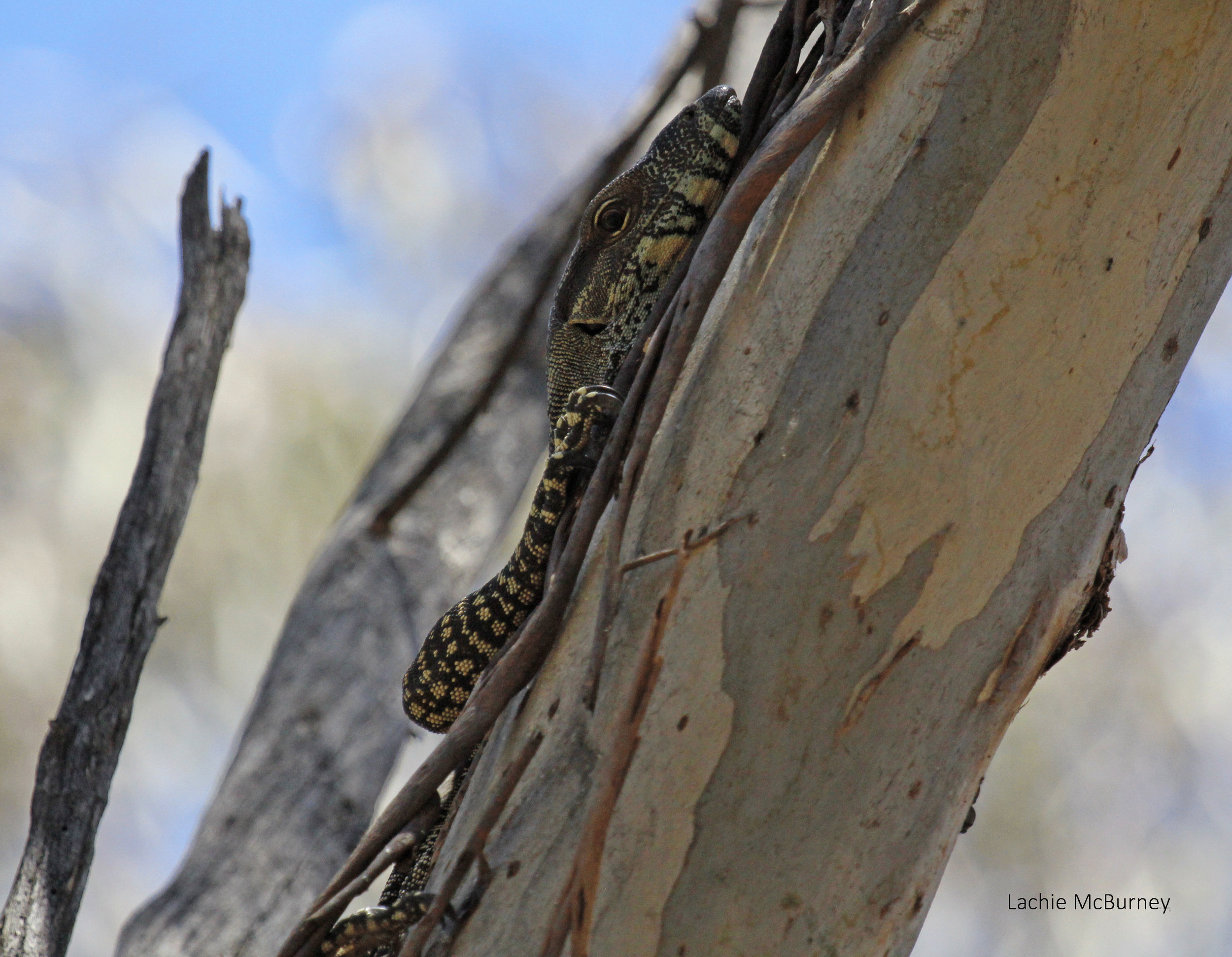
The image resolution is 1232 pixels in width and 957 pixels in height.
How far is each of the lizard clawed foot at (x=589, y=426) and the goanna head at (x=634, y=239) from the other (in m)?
0.75

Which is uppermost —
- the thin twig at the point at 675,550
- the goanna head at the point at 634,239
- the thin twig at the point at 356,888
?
the goanna head at the point at 634,239

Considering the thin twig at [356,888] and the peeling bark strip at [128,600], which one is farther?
the peeling bark strip at [128,600]

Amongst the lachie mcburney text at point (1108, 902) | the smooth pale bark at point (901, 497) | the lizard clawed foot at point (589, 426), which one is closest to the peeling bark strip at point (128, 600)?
the lizard clawed foot at point (589, 426)

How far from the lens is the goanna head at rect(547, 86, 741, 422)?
361 cm

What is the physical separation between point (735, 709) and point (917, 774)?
15.3 inches

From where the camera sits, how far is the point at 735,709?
216cm

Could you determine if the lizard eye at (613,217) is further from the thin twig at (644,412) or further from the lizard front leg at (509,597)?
the thin twig at (644,412)

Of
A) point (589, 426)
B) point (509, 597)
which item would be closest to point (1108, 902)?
point (509, 597)

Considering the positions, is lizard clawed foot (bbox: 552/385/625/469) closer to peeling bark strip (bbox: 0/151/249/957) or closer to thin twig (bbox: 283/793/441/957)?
thin twig (bbox: 283/793/441/957)

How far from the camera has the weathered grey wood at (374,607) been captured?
189 inches

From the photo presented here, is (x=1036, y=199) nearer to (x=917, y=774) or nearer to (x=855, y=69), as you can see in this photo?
(x=855, y=69)

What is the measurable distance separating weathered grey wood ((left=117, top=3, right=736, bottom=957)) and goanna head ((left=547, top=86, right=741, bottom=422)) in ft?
6.83

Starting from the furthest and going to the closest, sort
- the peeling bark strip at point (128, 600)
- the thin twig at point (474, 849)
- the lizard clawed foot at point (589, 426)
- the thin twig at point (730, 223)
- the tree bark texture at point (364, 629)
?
the tree bark texture at point (364, 629), the peeling bark strip at point (128, 600), the lizard clawed foot at point (589, 426), the thin twig at point (730, 223), the thin twig at point (474, 849)

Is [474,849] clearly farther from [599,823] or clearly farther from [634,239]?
[634,239]
